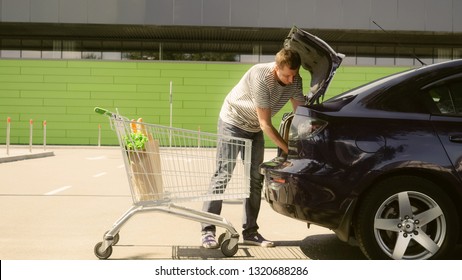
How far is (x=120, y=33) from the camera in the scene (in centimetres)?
2759

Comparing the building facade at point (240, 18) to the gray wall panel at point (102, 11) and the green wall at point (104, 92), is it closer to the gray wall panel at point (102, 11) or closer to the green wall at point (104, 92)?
the gray wall panel at point (102, 11)

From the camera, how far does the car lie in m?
3.99

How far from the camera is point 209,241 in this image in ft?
16.6

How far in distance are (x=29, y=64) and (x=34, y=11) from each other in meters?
3.20

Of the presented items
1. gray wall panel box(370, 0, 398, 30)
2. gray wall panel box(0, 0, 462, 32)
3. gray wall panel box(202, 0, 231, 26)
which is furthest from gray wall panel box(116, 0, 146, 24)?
gray wall panel box(370, 0, 398, 30)

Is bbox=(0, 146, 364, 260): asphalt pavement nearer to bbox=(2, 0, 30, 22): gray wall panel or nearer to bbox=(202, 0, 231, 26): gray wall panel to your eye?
bbox=(202, 0, 231, 26): gray wall panel

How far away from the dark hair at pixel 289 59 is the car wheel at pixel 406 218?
1.29 metres

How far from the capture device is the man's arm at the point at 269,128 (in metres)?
4.68

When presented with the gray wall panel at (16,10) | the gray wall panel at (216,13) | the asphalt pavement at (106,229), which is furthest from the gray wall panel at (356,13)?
the asphalt pavement at (106,229)

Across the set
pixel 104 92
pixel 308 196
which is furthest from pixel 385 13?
pixel 308 196

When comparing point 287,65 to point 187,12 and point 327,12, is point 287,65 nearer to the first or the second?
point 187,12

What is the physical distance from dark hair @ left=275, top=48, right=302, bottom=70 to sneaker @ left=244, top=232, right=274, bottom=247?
154 centimetres

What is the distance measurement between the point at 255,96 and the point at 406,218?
1.60m

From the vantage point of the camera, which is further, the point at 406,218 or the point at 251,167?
the point at 251,167
